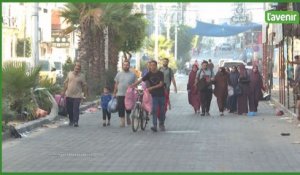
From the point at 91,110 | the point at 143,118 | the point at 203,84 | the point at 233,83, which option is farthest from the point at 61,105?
the point at 233,83

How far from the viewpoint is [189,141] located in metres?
15.9

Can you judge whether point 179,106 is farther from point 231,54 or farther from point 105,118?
point 231,54

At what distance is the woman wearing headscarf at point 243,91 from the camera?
80.1ft

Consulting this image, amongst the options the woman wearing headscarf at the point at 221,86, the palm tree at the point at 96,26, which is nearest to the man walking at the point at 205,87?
the woman wearing headscarf at the point at 221,86

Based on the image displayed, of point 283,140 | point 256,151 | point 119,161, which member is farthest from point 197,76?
point 119,161

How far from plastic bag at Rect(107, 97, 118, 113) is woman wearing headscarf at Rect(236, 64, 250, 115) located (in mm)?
6102

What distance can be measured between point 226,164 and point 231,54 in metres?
127

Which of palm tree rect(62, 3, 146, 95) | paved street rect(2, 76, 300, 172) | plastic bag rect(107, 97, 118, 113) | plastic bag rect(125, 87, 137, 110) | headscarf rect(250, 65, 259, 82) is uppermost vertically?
palm tree rect(62, 3, 146, 95)

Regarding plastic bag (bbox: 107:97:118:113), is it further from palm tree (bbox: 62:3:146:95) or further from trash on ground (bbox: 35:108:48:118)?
palm tree (bbox: 62:3:146:95)

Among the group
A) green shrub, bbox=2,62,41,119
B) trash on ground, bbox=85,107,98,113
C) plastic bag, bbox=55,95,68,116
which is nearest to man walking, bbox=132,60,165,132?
plastic bag, bbox=55,95,68,116

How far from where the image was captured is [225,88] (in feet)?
80.3

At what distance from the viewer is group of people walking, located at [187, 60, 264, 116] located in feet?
78.5

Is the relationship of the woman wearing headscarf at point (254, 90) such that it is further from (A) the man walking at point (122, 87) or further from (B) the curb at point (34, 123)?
(B) the curb at point (34, 123)

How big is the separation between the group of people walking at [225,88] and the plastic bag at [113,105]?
486 cm
